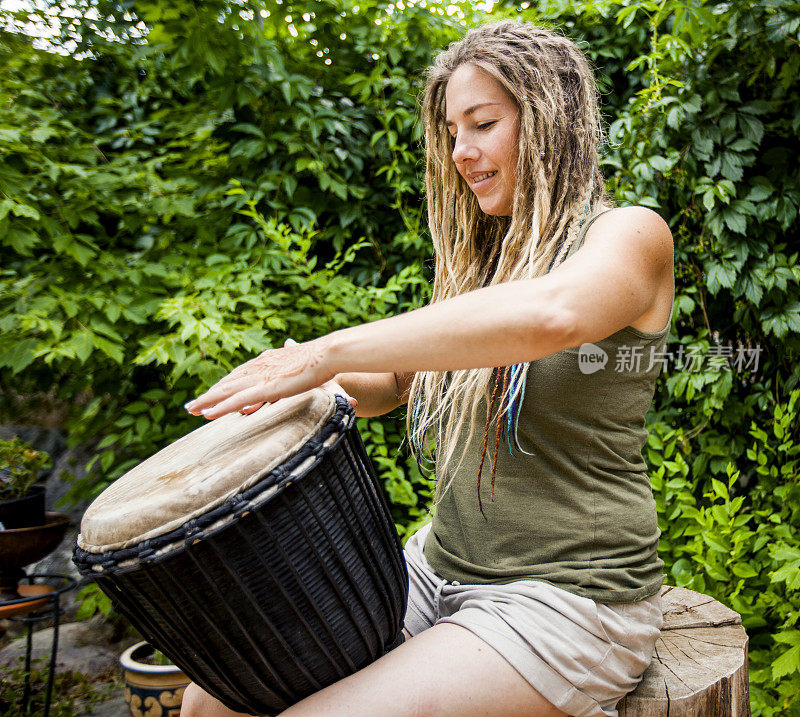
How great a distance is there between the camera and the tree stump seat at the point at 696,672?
1140mm

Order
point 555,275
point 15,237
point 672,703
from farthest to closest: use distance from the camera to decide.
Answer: point 15,237 → point 672,703 → point 555,275

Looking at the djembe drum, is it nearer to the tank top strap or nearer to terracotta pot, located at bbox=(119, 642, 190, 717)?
the tank top strap

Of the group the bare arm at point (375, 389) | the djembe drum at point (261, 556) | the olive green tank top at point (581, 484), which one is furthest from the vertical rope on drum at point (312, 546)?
the bare arm at point (375, 389)

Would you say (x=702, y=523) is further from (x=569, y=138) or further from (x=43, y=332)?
(x=43, y=332)

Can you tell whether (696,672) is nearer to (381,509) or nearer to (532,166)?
(381,509)

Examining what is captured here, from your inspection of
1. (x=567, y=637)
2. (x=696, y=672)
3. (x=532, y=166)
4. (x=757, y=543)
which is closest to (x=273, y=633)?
(x=567, y=637)

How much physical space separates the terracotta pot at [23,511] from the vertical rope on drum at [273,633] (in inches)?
68.9

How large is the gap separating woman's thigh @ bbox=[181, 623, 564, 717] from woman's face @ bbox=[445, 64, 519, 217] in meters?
0.84

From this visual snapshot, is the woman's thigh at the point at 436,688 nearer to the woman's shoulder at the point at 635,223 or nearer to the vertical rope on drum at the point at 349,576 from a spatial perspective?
the vertical rope on drum at the point at 349,576

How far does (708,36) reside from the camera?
2.34 m

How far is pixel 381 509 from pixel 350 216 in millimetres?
1855

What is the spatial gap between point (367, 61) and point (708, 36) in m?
1.30

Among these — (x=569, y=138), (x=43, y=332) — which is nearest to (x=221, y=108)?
(x=43, y=332)

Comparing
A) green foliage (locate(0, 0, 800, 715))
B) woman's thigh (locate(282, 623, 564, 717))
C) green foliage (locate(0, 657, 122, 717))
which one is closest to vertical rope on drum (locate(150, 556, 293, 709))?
woman's thigh (locate(282, 623, 564, 717))
